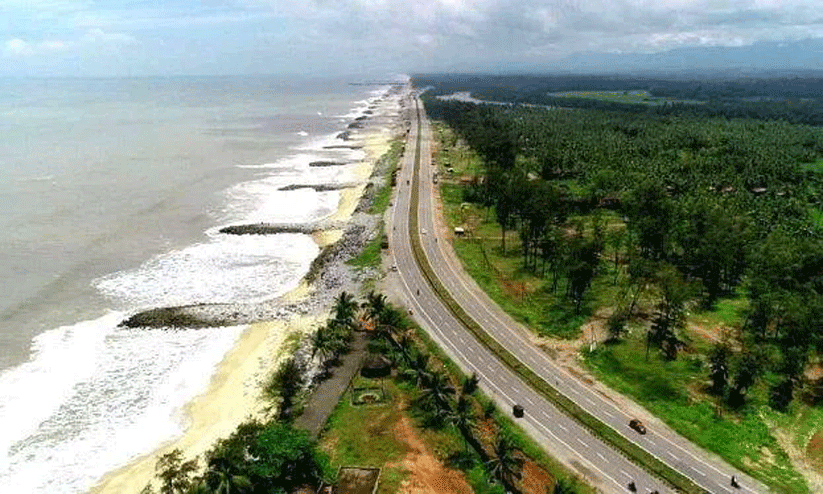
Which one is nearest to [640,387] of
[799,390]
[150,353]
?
[799,390]

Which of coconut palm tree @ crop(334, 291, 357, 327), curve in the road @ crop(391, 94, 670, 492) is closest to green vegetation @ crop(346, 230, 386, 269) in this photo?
curve in the road @ crop(391, 94, 670, 492)

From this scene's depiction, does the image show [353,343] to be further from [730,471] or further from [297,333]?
[730,471]

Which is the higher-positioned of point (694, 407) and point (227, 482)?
point (227, 482)

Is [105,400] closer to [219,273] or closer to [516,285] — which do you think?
[219,273]

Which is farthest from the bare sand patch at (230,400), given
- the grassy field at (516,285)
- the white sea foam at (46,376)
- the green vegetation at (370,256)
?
the grassy field at (516,285)

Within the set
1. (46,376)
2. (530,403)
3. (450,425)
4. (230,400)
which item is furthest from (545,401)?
(46,376)

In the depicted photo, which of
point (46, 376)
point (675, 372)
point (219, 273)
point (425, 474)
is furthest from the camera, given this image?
point (219, 273)

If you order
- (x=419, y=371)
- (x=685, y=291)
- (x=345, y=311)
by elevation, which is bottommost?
(x=419, y=371)
